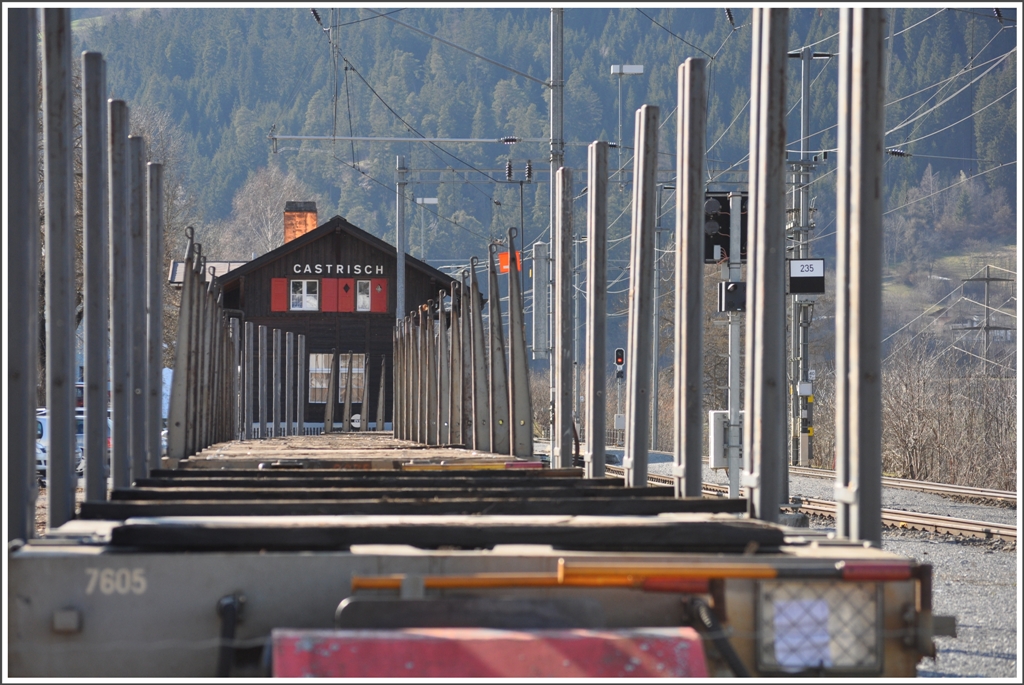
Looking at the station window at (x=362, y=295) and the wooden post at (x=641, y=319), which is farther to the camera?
the station window at (x=362, y=295)

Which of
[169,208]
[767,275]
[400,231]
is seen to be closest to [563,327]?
[767,275]

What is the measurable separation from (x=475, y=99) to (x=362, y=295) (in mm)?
130757

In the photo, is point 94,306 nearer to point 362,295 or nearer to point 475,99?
point 362,295

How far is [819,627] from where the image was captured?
4.21m

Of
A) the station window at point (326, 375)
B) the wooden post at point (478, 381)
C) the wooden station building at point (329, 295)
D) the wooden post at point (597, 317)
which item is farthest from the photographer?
the station window at point (326, 375)

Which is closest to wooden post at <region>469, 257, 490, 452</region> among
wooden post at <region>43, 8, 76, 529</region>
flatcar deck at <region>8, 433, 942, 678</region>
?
wooden post at <region>43, 8, 76, 529</region>

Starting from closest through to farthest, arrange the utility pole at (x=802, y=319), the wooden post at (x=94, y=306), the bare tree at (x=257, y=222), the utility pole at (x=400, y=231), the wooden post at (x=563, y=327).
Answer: the wooden post at (x=94, y=306), the wooden post at (x=563, y=327), the utility pole at (x=802, y=319), the utility pole at (x=400, y=231), the bare tree at (x=257, y=222)

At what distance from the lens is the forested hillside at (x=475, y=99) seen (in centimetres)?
12850

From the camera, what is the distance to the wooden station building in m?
44.5

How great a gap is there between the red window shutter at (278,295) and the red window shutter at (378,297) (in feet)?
9.44

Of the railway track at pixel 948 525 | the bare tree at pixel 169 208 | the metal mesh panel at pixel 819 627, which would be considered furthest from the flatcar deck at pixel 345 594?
the bare tree at pixel 169 208

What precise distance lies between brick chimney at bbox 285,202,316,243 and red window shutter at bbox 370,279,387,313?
7.98 meters

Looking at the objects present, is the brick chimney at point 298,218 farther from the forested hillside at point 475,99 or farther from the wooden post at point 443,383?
the forested hillside at point 475,99

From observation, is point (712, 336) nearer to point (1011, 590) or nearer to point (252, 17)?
point (1011, 590)
